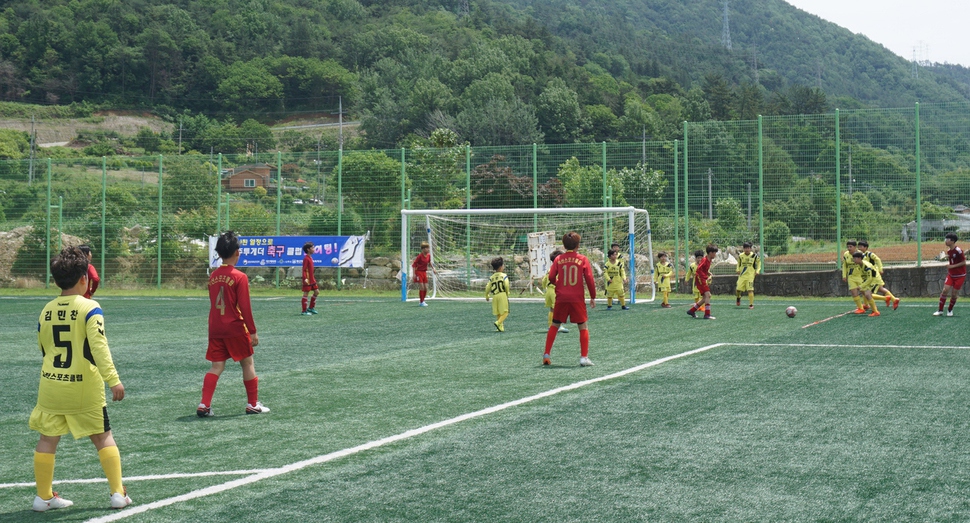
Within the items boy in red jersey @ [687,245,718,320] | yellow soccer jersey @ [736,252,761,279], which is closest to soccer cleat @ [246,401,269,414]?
boy in red jersey @ [687,245,718,320]

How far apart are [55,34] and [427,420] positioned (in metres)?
99.0

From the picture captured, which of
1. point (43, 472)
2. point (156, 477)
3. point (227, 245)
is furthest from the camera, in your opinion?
point (227, 245)

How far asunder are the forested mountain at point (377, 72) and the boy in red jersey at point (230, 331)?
69236mm

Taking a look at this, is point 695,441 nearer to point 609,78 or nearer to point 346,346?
point 346,346

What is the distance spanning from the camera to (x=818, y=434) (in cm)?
711

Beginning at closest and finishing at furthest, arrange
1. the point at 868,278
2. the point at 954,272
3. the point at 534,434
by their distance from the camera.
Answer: the point at 534,434, the point at 954,272, the point at 868,278

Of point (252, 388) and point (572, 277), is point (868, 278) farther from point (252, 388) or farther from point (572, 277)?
point (252, 388)

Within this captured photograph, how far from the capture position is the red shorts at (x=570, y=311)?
11.2 meters

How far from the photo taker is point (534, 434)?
7.20 m

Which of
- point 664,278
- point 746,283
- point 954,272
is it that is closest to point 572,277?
point 954,272

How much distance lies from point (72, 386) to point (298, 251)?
24564 millimetres

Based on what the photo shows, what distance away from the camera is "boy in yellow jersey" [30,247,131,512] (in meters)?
5.30

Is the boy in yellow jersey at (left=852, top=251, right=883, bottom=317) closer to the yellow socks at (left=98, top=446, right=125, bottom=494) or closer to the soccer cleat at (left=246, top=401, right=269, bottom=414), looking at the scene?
the soccer cleat at (left=246, top=401, right=269, bottom=414)

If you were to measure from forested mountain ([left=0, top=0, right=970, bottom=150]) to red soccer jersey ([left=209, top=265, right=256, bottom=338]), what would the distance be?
69.2m
